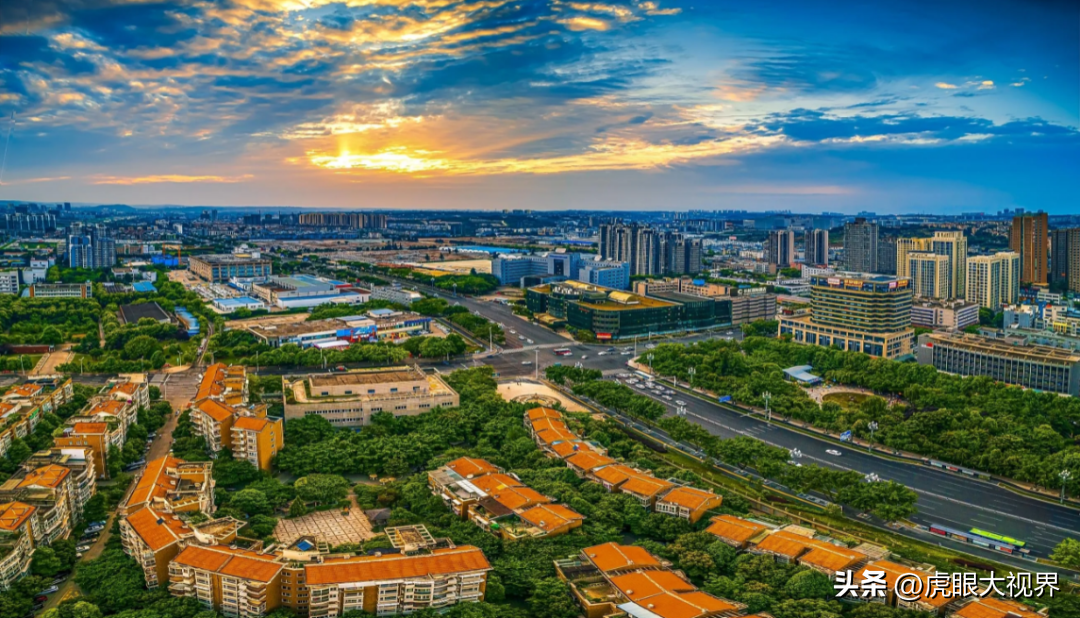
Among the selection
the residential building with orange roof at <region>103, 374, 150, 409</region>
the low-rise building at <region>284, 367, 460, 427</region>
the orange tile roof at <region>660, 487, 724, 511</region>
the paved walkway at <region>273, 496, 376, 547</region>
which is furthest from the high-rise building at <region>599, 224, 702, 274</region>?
the paved walkway at <region>273, 496, 376, 547</region>

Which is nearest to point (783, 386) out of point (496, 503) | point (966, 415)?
point (966, 415)

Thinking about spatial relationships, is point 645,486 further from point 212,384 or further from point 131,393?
point 131,393

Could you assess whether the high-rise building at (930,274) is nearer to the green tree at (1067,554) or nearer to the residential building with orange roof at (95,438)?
the green tree at (1067,554)

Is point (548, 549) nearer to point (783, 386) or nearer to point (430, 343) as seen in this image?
point (783, 386)

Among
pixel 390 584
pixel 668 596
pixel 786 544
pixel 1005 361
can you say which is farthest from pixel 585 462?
pixel 1005 361

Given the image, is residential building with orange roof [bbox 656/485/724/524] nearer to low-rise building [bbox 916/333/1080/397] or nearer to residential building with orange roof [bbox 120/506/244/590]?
residential building with orange roof [bbox 120/506/244/590]

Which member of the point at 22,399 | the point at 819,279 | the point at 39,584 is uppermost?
the point at 819,279
